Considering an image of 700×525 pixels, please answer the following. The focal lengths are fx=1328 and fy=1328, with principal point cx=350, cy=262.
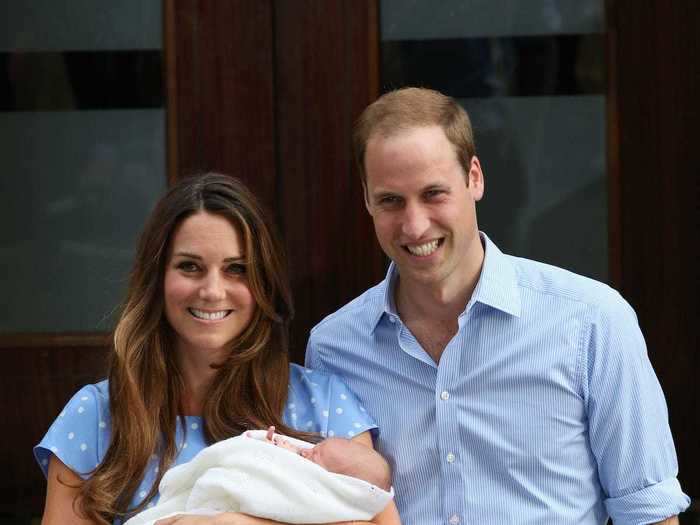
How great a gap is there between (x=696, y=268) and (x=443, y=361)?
0.79m

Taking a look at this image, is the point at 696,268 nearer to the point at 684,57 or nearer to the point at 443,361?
the point at 684,57

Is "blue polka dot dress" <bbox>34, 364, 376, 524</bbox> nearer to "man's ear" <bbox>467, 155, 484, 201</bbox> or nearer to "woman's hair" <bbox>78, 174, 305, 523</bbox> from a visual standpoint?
"woman's hair" <bbox>78, 174, 305, 523</bbox>

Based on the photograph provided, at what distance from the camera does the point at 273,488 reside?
2.56 m

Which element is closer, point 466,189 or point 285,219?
point 466,189

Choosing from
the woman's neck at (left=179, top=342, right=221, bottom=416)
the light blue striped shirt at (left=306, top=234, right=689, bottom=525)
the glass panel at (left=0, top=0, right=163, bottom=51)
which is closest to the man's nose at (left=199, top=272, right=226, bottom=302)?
the woman's neck at (left=179, top=342, right=221, bottom=416)

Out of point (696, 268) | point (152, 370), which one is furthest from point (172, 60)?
point (696, 268)

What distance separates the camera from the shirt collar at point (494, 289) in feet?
9.01

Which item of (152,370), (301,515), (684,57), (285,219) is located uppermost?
(684,57)

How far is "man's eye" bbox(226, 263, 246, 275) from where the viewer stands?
281 centimetres

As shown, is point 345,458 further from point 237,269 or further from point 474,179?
point 474,179

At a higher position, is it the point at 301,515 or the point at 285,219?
the point at 285,219

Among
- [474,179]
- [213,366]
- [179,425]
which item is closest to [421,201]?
[474,179]

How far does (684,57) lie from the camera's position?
10.3ft

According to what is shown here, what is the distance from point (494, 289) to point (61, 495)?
3.24ft
